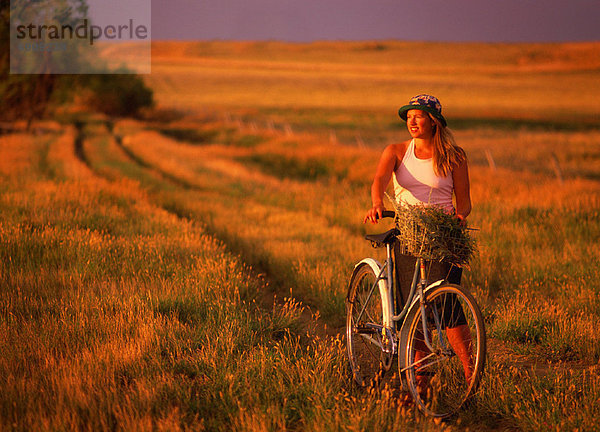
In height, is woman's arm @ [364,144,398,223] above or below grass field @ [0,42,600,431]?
above

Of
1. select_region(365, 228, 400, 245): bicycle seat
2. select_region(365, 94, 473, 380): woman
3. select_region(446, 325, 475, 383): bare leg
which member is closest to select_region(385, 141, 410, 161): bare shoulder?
select_region(365, 94, 473, 380): woman

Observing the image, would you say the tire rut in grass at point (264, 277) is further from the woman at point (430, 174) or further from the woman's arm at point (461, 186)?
the woman's arm at point (461, 186)

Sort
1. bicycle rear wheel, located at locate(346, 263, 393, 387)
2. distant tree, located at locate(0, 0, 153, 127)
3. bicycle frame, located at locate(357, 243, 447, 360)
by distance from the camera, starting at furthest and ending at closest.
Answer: distant tree, located at locate(0, 0, 153, 127)
bicycle rear wheel, located at locate(346, 263, 393, 387)
bicycle frame, located at locate(357, 243, 447, 360)

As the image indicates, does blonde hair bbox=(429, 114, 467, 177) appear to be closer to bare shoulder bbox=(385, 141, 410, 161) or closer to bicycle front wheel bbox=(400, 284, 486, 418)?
bare shoulder bbox=(385, 141, 410, 161)

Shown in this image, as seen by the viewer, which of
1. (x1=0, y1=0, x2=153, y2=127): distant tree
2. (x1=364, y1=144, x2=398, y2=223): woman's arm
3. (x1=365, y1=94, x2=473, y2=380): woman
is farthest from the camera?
(x1=0, y1=0, x2=153, y2=127): distant tree

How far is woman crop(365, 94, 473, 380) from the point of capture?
13.1ft

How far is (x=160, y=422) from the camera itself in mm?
3484

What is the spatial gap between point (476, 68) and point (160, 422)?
107 metres

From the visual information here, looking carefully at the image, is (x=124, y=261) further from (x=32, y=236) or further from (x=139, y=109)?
(x=139, y=109)

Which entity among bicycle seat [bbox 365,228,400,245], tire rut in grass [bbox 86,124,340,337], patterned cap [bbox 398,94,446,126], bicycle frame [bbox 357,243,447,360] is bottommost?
tire rut in grass [bbox 86,124,340,337]

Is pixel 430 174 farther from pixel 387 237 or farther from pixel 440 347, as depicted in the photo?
pixel 440 347

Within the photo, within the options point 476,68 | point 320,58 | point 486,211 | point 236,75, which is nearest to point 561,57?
point 476,68

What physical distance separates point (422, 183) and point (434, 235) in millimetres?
519

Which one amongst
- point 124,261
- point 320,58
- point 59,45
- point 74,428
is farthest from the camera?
point 320,58
